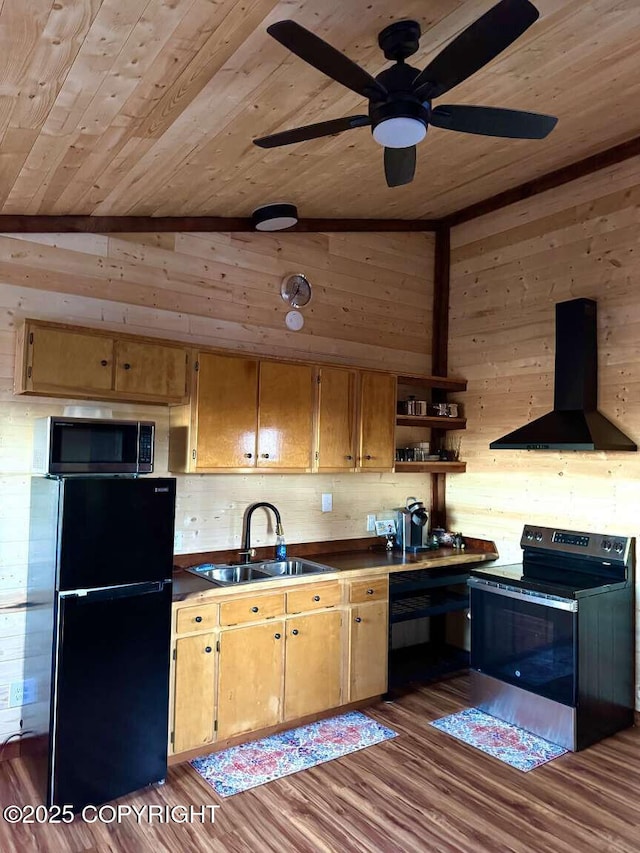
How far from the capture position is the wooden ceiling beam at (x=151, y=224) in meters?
3.17

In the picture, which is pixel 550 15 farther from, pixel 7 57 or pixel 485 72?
pixel 7 57

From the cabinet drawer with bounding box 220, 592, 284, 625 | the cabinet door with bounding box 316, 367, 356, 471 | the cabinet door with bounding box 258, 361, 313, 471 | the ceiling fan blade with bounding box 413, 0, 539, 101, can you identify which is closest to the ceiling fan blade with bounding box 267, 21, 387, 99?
the ceiling fan blade with bounding box 413, 0, 539, 101

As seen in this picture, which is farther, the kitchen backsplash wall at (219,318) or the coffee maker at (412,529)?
the coffee maker at (412,529)

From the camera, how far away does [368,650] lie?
375cm

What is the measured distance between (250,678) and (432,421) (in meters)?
2.26

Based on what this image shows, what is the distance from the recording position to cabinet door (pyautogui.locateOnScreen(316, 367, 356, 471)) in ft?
12.8

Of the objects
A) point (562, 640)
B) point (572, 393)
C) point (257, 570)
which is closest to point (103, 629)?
point (257, 570)

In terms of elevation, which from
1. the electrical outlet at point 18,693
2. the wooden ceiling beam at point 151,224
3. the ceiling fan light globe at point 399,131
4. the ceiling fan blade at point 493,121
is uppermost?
the wooden ceiling beam at point 151,224

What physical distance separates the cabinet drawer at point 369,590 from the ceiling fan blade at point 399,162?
2325 millimetres

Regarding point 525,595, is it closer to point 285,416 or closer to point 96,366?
point 285,416

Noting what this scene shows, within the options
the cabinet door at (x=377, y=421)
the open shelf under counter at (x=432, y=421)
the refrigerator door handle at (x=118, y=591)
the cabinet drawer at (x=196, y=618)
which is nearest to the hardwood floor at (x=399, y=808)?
the cabinet drawer at (x=196, y=618)

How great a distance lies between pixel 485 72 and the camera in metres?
2.67

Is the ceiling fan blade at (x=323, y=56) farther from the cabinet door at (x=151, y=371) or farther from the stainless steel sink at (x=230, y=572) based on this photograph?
the stainless steel sink at (x=230, y=572)

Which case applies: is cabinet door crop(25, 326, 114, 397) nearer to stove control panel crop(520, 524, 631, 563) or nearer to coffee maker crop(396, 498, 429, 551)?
coffee maker crop(396, 498, 429, 551)
